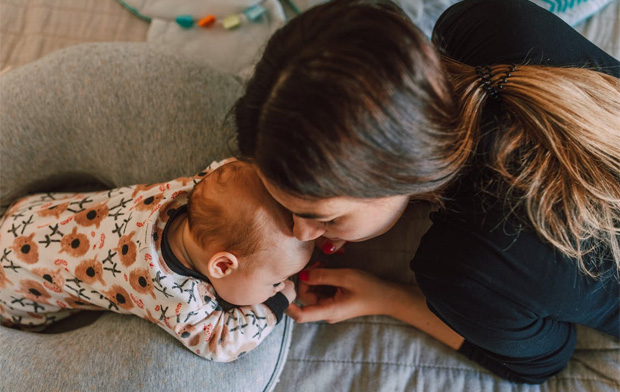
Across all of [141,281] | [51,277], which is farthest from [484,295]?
[51,277]

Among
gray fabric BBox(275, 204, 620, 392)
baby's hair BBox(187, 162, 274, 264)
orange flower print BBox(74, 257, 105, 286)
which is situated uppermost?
baby's hair BBox(187, 162, 274, 264)

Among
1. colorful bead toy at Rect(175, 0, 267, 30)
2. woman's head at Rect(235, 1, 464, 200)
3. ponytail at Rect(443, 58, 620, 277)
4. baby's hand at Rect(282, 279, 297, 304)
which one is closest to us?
woman's head at Rect(235, 1, 464, 200)

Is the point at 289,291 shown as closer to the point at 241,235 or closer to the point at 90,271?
the point at 241,235

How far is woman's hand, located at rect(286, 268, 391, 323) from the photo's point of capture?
41.8 inches

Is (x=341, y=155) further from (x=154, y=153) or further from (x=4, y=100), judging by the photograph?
(x=4, y=100)

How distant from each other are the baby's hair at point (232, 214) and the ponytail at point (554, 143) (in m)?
0.34

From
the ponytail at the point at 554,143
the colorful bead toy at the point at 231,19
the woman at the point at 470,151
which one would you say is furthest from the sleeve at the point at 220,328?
the colorful bead toy at the point at 231,19

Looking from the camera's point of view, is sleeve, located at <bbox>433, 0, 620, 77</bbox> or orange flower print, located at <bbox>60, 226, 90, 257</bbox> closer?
sleeve, located at <bbox>433, 0, 620, 77</bbox>

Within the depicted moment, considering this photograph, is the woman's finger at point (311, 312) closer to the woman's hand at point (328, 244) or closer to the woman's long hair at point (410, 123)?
the woman's hand at point (328, 244)

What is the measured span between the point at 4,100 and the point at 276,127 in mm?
793

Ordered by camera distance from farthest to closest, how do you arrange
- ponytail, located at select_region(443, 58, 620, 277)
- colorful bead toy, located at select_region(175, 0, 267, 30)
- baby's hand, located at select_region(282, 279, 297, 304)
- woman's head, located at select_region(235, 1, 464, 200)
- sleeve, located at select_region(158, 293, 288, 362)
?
colorful bead toy, located at select_region(175, 0, 267, 30) < baby's hand, located at select_region(282, 279, 297, 304) < sleeve, located at select_region(158, 293, 288, 362) < ponytail, located at select_region(443, 58, 620, 277) < woman's head, located at select_region(235, 1, 464, 200)

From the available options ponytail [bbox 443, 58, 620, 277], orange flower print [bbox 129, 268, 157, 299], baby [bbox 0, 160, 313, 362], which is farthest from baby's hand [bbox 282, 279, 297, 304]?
ponytail [bbox 443, 58, 620, 277]

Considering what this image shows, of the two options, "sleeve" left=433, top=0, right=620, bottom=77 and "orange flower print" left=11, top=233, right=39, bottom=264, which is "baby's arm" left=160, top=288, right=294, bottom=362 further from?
"sleeve" left=433, top=0, right=620, bottom=77

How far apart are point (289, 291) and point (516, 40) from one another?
0.62m
